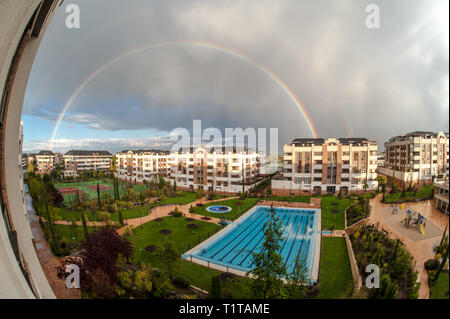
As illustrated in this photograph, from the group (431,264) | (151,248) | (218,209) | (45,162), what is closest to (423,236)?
(431,264)

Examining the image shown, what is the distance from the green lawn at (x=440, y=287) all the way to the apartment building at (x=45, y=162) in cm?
1007

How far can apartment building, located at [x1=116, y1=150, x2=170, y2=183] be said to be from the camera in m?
15.0

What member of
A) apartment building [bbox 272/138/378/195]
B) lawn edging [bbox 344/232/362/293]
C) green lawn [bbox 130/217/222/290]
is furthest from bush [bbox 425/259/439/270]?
apartment building [bbox 272/138/378/195]

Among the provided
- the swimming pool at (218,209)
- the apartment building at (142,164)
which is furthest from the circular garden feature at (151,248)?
the apartment building at (142,164)

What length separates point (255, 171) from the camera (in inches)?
639

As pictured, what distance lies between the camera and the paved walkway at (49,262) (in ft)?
10.7

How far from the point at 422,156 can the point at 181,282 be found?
7.34 m

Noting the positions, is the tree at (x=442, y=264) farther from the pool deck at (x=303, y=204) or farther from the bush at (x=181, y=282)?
the pool deck at (x=303, y=204)

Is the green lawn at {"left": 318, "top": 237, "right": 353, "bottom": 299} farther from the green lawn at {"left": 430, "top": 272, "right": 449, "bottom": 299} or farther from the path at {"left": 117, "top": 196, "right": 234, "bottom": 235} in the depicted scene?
the path at {"left": 117, "top": 196, "right": 234, "bottom": 235}

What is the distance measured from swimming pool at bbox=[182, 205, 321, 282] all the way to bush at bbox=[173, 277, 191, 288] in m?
0.93

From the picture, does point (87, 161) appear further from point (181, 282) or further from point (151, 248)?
point (181, 282)

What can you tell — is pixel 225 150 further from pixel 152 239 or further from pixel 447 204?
pixel 447 204

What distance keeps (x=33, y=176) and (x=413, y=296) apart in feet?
32.2
